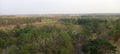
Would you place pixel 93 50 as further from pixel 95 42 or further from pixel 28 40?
pixel 28 40

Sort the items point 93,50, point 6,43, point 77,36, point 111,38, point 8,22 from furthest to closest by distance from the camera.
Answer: point 8,22, point 111,38, point 77,36, point 6,43, point 93,50

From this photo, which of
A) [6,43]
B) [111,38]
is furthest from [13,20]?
[6,43]

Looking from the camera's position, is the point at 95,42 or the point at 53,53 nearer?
the point at 53,53

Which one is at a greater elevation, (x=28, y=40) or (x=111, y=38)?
(x=28, y=40)

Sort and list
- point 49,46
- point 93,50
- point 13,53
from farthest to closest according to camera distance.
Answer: point 93,50, point 49,46, point 13,53

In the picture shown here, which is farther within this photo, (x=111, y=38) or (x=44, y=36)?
(x=111, y=38)

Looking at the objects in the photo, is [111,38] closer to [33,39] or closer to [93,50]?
[93,50]

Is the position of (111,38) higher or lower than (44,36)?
lower

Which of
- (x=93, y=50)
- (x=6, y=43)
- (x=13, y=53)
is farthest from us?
(x=6, y=43)

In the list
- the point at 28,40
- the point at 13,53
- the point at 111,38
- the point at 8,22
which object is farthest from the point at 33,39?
the point at 8,22
